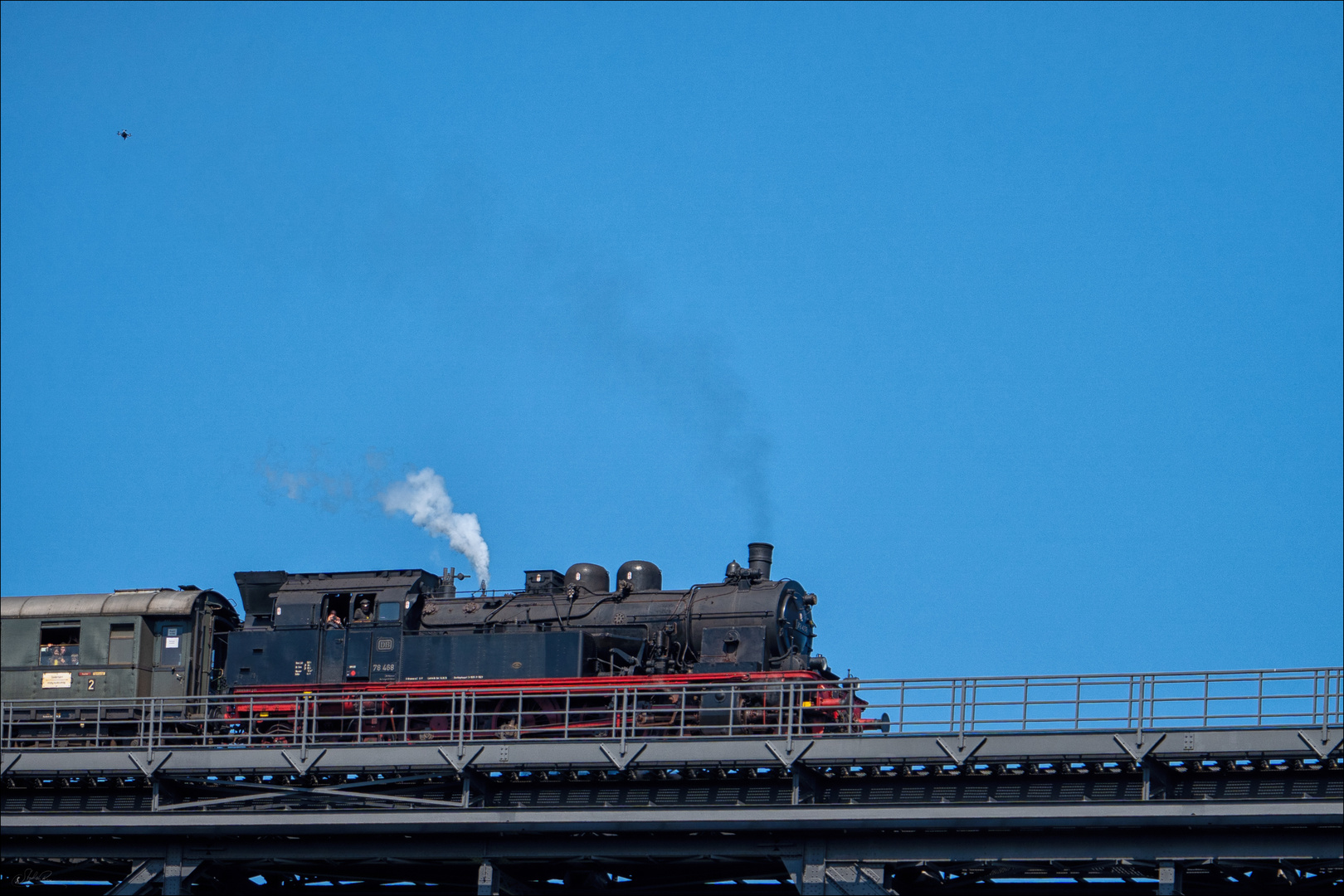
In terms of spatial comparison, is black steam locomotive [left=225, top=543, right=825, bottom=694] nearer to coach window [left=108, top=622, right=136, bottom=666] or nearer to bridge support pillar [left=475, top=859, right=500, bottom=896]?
coach window [left=108, top=622, right=136, bottom=666]

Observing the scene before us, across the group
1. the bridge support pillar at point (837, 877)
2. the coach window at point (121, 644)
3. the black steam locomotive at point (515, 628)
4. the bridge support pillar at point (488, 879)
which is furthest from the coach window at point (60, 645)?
the bridge support pillar at point (837, 877)

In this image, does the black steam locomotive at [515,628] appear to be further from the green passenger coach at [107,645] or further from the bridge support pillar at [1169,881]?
the bridge support pillar at [1169,881]

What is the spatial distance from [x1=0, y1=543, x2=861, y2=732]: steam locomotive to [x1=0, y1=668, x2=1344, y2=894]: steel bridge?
2.13ft

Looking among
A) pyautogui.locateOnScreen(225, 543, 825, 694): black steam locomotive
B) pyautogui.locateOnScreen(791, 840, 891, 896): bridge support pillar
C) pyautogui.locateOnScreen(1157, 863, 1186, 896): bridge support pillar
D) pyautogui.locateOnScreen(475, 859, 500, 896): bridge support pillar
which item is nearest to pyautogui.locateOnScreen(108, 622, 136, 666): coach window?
pyautogui.locateOnScreen(225, 543, 825, 694): black steam locomotive

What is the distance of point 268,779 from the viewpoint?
3406cm

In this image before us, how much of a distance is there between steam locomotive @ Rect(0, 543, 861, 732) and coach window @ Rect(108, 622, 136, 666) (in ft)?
0.14

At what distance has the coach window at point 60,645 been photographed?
132 ft

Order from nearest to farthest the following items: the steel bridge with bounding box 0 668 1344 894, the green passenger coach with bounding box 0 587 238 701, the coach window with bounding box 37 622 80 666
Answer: the steel bridge with bounding box 0 668 1344 894
the green passenger coach with bounding box 0 587 238 701
the coach window with bounding box 37 622 80 666

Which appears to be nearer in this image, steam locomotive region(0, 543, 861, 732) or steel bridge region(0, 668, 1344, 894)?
steel bridge region(0, 668, 1344, 894)

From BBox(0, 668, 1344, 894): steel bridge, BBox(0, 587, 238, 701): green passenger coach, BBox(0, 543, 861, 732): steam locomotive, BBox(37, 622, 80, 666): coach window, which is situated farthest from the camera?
BBox(37, 622, 80, 666): coach window

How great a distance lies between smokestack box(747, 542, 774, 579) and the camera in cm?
3894

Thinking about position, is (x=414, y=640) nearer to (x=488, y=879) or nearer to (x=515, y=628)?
(x=515, y=628)

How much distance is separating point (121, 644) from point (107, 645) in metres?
0.34

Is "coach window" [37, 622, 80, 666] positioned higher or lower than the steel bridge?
higher
